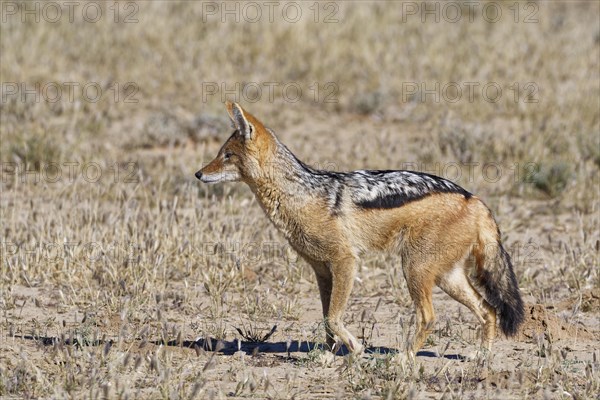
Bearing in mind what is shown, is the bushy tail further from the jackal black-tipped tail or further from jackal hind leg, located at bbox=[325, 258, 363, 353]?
jackal hind leg, located at bbox=[325, 258, 363, 353]

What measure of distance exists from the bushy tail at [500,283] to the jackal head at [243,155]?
1635mm

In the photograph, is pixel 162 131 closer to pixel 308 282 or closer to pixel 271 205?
pixel 308 282

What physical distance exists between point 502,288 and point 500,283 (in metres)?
→ 0.04

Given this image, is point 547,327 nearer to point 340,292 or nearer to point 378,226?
point 378,226

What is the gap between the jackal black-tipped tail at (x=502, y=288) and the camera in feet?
22.2

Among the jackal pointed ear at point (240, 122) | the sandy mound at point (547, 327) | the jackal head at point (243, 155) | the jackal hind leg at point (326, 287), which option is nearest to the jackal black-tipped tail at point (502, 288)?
the sandy mound at point (547, 327)

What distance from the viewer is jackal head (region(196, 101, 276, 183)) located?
22.1ft

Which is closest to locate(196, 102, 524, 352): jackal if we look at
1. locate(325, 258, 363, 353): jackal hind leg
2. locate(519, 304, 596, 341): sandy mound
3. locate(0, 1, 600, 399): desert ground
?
locate(325, 258, 363, 353): jackal hind leg

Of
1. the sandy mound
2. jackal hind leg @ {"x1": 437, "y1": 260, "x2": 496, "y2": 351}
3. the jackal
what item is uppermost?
the jackal

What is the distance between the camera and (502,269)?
6.81 m

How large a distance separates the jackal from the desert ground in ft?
1.11

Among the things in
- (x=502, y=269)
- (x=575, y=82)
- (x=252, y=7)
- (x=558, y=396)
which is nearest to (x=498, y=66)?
(x=575, y=82)

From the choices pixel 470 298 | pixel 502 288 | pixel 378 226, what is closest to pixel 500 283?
pixel 502 288

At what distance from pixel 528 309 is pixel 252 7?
34.9ft
